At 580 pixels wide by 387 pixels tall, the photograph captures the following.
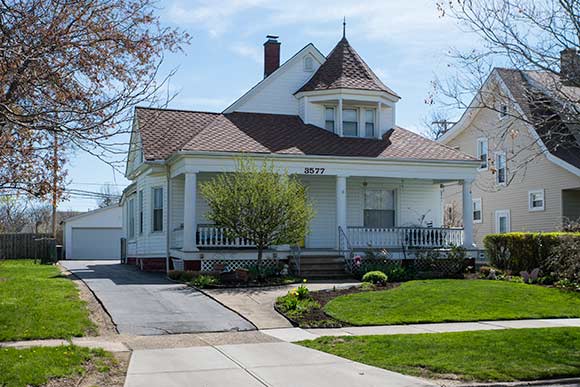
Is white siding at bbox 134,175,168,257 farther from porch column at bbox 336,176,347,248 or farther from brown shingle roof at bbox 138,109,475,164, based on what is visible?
porch column at bbox 336,176,347,248

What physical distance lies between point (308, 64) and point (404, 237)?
833 centimetres

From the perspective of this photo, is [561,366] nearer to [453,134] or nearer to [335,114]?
[335,114]

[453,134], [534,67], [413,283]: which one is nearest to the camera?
[534,67]

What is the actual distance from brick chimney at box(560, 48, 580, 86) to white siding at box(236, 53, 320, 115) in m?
15.9

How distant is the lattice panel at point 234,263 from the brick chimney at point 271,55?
1050cm

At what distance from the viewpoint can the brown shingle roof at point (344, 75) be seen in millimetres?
26281

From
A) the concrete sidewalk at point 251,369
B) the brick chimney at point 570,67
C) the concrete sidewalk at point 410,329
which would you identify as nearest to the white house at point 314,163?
the concrete sidewalk at point 410,329

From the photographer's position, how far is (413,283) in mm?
19156

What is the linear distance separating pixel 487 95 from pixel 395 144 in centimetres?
1157

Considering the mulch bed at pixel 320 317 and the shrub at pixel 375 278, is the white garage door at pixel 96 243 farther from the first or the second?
the mulch bed at pixel 320 317

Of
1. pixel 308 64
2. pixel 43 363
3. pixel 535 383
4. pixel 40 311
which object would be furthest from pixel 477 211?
pixel 43 363

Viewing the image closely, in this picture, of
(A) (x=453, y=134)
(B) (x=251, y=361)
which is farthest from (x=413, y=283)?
(A) (x=453, y=134)

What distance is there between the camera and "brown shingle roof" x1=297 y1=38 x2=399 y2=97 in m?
26.3

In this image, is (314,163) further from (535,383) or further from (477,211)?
(535,383)
